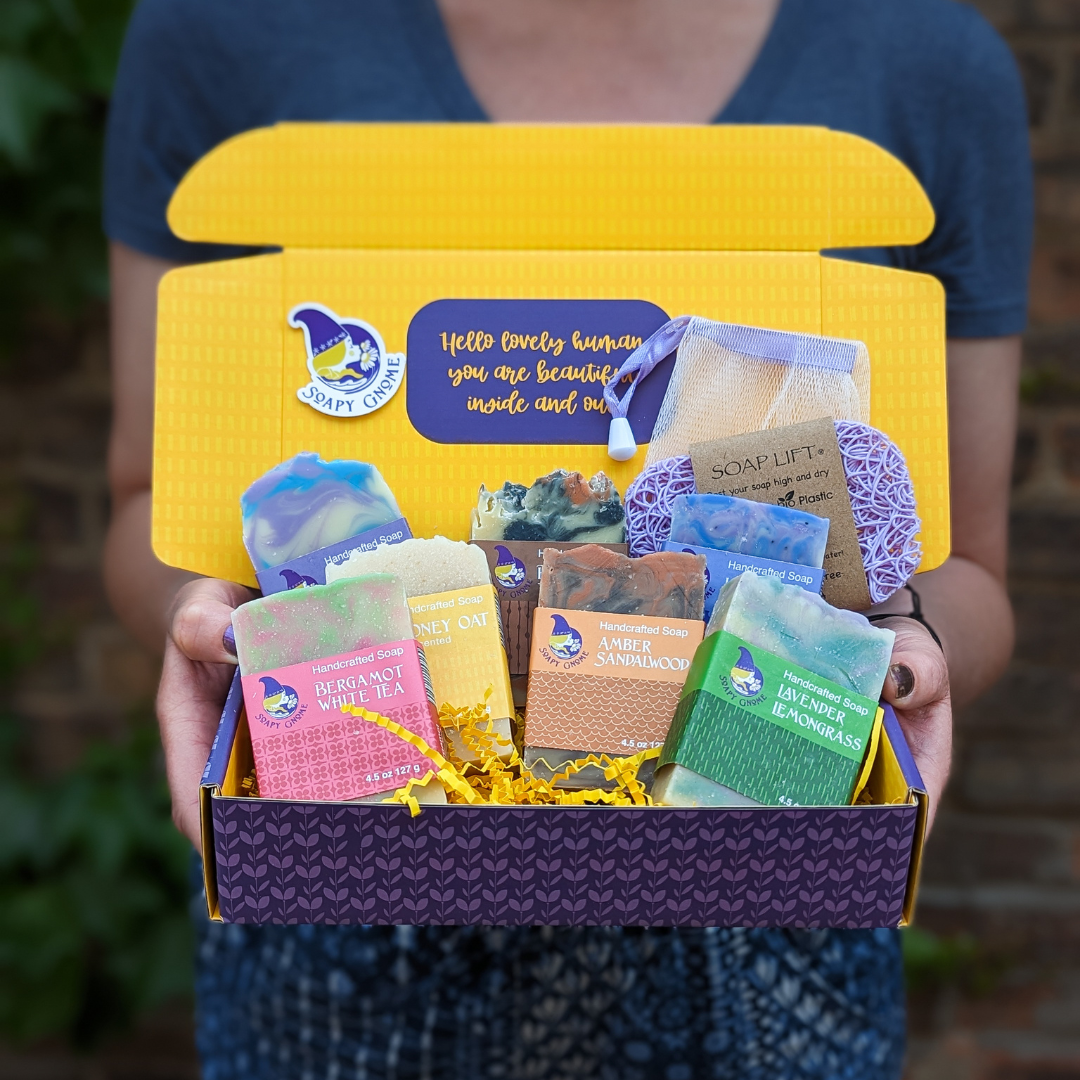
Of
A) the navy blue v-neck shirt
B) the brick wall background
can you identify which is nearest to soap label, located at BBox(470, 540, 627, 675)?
the navy blue v-neck shirt

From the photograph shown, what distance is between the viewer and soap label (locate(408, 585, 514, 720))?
79cm

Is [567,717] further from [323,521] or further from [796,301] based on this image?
[796,301]

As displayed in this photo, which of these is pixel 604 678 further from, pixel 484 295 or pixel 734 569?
pixel 484 295

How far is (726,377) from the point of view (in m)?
0.89

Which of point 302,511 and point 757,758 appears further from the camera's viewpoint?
point 302,511

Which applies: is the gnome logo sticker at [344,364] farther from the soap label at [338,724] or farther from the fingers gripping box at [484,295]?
the soap label at [338,724]

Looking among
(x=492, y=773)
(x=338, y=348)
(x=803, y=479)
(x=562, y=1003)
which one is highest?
(x=338, y=348)

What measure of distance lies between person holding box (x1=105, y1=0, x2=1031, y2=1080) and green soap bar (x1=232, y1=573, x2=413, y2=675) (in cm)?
30

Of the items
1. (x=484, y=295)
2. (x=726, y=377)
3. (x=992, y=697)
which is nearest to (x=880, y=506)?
(x=726, y=377)

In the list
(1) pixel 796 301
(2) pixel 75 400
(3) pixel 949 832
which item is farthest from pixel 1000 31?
(2) pixel 75 400

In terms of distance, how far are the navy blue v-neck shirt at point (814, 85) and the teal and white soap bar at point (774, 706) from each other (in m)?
0.44

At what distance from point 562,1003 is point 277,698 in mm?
474

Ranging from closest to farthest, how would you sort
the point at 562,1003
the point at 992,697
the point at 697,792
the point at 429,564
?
the point at 697,792 → the point at 429,564 → the point at 562,1003 → the point at 992,697

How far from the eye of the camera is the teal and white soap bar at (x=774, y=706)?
0.71 m
